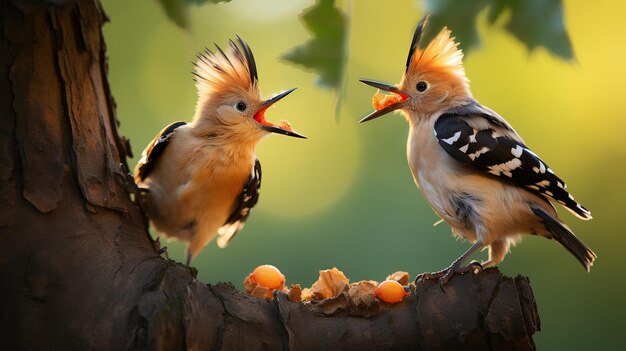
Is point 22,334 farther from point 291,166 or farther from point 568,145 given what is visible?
point 568,145

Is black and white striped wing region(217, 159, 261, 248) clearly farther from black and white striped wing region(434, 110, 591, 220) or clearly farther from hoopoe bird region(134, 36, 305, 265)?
black and white striped wing region(434, 110, 591, 220)

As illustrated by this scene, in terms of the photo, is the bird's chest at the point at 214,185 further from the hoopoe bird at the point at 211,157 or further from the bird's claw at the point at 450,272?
the bird's claw at the point at 450,272

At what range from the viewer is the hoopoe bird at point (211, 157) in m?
3.24

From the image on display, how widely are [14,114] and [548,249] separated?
395 centimetres

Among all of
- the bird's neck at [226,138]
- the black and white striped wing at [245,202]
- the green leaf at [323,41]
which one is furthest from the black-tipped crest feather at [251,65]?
the green leaf at [323,41]

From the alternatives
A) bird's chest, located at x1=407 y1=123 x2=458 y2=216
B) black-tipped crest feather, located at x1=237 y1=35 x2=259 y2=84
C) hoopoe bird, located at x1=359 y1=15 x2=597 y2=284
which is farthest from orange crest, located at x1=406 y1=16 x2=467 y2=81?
black-tipped crest feather, located at x1=237 y1=35 x2=259 y2=84

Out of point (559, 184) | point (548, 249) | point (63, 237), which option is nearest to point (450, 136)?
point (559, 184)

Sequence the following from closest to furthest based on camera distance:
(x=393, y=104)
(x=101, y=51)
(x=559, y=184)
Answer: (x=101, y=51)
(x=559, y=184)
(x=393, y=104)

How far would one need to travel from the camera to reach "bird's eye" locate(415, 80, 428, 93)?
3478 millimetres

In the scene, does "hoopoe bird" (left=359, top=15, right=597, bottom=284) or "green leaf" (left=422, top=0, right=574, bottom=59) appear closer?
"green leaf" (left=422, top=0, right=574, bottom=59)

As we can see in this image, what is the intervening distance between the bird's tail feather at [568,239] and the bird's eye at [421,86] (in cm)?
85

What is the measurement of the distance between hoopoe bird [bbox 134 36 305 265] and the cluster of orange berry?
623mm

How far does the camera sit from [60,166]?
230 cm

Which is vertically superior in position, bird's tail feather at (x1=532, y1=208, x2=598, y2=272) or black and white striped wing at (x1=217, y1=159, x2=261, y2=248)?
bird's tail feather at (x1=532, y1=208, x2=598, y2=272)
